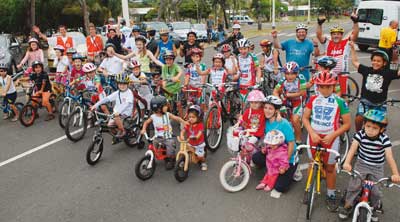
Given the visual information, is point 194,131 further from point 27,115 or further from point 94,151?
point 27,115

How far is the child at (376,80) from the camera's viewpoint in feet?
17.6

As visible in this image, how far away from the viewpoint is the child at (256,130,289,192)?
5.20 meters

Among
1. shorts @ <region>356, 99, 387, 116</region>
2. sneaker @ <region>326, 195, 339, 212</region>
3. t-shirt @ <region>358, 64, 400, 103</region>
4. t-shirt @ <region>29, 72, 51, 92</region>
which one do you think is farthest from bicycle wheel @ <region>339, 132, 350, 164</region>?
t-shirt @ <region>29, 72, 51, 92</region>

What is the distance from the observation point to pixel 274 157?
5285 mm

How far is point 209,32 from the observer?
3050 centimetres

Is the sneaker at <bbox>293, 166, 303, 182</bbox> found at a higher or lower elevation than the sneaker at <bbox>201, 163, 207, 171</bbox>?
higher

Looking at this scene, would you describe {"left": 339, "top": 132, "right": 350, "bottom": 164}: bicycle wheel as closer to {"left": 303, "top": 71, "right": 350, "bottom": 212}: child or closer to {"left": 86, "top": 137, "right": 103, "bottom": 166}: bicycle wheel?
{"left": 303, "top": 71, "right": 350, "bottom": 212}: child

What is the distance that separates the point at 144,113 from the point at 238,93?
2.05 m

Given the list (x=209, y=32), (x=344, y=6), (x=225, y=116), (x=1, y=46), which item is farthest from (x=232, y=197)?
(x=344, y=6)

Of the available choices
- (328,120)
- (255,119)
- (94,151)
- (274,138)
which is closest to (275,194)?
(274,138)

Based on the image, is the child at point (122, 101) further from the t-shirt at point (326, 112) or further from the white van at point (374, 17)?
the white van at point (374, 17)

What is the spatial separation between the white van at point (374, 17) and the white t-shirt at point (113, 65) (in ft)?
49.1

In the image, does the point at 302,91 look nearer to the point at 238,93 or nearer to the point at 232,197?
the point at 238,93

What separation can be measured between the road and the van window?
14.2 m
